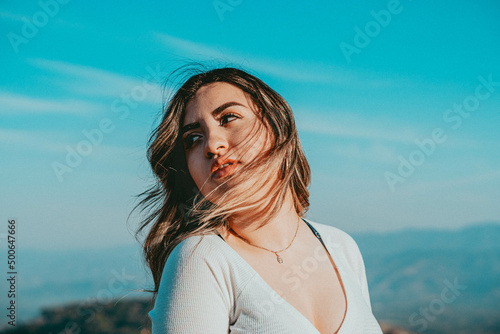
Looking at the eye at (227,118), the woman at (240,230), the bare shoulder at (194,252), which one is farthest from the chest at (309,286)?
the eye at (227,118)

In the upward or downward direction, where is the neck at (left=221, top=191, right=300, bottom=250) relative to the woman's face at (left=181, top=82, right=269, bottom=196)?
downward

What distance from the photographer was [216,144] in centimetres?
177

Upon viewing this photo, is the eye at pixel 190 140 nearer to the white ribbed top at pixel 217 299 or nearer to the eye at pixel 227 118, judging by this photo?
the eye at pixel 227 118

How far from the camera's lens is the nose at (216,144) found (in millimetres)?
1771

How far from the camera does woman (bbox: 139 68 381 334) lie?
150 centimetres

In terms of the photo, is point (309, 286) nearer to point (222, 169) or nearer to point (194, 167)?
point (222, 169)

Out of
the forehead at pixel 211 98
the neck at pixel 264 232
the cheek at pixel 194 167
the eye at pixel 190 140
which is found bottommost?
the neck at pixel 264 232

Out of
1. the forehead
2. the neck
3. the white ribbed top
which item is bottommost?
the white ribbed top

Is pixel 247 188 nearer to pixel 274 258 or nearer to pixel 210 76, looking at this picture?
pixel 274 258

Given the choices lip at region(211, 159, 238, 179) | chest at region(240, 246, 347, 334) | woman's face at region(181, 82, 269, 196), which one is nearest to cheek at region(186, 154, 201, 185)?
woman's face at region(181, 82, 269, 196)

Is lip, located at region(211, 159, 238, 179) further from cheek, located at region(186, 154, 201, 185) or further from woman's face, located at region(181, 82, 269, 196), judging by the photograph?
cheek, located at region(186, 154, 201, 185)

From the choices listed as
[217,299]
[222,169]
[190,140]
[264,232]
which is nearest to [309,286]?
[264,232]

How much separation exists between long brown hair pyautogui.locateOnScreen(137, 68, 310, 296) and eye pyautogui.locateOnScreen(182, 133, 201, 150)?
2.4 inches

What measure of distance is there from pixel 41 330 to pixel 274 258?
4821mm
